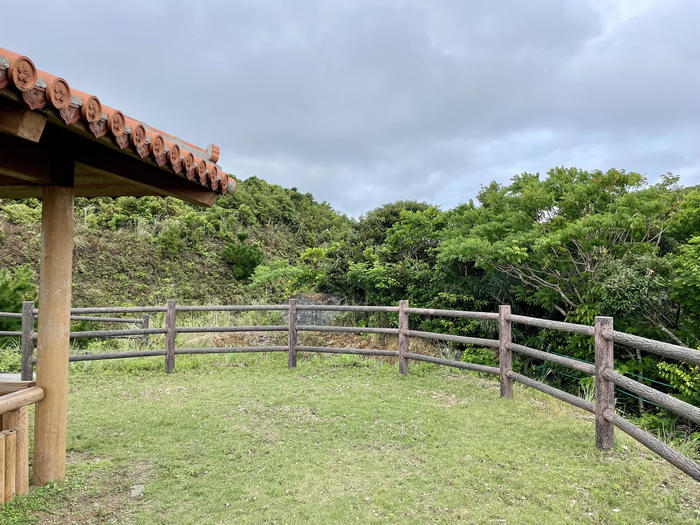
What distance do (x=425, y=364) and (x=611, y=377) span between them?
3.93m

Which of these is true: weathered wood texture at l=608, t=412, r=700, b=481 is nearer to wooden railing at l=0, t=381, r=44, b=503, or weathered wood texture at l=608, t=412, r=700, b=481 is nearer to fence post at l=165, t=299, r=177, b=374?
wooden railing at l=0, t=381, r=44, b=503

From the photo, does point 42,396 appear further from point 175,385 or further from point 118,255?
point 118,255

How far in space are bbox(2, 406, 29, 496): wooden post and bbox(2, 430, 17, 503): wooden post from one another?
5cm

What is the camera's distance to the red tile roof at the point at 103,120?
204cm

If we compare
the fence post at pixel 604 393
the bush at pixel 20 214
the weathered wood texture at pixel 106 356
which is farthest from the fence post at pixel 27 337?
the bush at pixel 20 214

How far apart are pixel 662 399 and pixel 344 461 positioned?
246cm

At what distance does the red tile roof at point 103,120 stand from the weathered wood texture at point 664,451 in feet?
13.0

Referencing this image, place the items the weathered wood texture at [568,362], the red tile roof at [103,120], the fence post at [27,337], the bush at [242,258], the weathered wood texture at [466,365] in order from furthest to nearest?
the bush at [242,258] → the fence post at [27,337] → the weathered wood texture at [466,365] → the weathered wood texture at [568,362] → the red tile roof at [103,120]

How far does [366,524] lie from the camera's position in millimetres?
2840

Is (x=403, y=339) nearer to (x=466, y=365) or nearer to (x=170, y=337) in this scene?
(x=466, y=365)

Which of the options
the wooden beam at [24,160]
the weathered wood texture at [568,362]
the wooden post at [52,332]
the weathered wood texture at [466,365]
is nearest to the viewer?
the wooden beam at [24,160]

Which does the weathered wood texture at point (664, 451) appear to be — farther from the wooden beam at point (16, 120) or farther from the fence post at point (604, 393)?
the wooden beam at point (16, 120)

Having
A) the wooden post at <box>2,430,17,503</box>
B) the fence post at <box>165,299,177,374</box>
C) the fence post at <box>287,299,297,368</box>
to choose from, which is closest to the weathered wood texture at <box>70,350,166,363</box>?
the fence post at <box>165,299,177,374</box>

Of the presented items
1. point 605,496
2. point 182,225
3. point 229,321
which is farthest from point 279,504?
point 182,225
